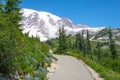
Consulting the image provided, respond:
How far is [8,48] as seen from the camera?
15008mm

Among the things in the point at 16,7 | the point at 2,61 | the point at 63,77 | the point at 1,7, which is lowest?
the point at 63,77

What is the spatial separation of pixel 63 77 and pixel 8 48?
8826 mm

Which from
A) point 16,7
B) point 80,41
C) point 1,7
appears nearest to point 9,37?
point 1,7

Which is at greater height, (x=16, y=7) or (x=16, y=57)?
(x=16, y=7)

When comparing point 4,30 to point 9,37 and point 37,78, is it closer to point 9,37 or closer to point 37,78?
point 9,37

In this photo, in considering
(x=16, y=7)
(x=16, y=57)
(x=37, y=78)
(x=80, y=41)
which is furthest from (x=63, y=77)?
(x=80, y=41)

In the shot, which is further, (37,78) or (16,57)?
(37,78)

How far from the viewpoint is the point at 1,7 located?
1625cm

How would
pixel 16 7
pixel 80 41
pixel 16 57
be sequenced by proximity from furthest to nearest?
A: pixel 80 41 → pixel 16 7 → pixel 16 57

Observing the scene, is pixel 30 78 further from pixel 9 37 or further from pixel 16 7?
pixel 16 7

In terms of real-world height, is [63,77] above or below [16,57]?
below

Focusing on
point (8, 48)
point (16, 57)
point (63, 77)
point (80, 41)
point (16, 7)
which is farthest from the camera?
point (80, 41)

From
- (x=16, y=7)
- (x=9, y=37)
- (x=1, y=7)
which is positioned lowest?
(x=9, y=37)

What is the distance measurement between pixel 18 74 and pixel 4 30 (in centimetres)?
327
